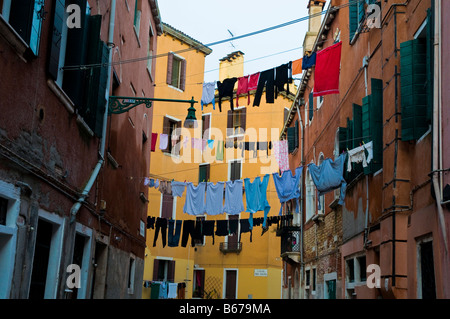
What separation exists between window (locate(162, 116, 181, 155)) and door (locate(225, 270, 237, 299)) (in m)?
8.22

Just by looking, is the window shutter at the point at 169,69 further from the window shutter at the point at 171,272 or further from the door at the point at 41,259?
the door at the point at 41,259

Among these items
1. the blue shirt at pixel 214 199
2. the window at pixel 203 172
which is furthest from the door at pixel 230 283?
the blue shirt at pixel 214 199

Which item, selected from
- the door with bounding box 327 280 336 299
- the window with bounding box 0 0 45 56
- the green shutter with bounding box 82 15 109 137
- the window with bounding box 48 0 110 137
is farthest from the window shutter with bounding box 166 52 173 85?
the window with bounding box 0 0 45 56

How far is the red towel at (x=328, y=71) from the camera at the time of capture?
43.3 feet

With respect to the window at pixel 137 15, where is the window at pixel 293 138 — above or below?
below

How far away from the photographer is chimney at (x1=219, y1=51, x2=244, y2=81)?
36.2 m

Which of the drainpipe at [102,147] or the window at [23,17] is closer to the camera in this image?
the window at [23,17]

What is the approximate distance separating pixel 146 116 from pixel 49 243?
377 inches

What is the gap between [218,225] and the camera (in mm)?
23891

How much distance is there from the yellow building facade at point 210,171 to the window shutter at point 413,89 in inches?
753

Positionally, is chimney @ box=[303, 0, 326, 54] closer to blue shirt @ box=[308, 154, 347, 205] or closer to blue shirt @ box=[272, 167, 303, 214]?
blue shirt @ box=[272, 167, 303, 214]

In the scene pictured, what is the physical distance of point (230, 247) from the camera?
3350 cm

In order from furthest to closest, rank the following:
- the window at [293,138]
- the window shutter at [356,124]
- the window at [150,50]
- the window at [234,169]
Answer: the window at [234,169]
the window at [293,138]
the window at [150,50]
the window shutter at [356,124]

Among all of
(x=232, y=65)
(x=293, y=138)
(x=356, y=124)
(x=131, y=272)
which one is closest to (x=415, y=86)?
(x=356, y=124)
